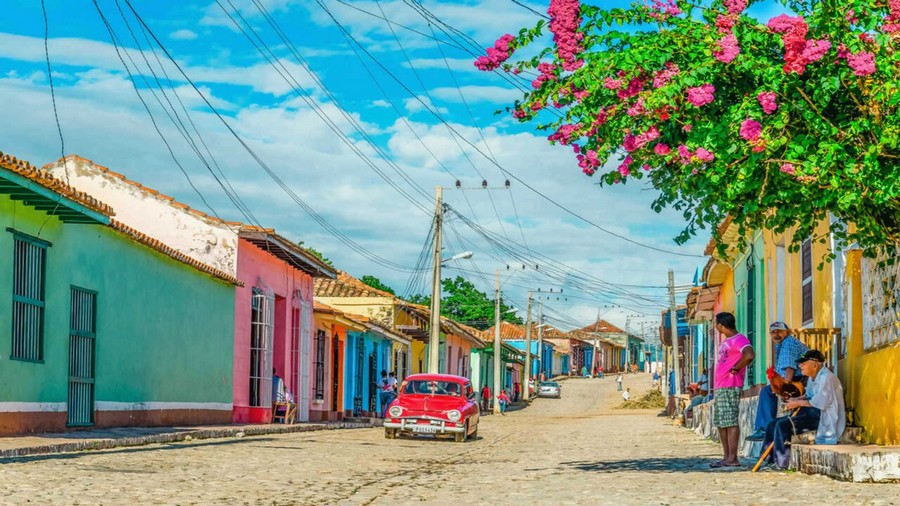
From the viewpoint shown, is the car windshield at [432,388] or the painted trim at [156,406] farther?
the car windshield at [432,388]

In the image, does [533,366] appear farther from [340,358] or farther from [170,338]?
[170,338]

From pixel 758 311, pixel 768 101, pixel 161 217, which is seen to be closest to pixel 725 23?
pixel 768 101

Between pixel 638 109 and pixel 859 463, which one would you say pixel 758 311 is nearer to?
pixel 859 463

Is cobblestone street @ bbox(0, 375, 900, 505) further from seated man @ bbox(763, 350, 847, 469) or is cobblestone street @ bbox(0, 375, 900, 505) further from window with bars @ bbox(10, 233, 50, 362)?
window with bars @ bbox(10, 233, 50, 362)

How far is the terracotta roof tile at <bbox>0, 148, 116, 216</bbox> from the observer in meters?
13.2

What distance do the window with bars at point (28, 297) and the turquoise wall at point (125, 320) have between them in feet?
0.43

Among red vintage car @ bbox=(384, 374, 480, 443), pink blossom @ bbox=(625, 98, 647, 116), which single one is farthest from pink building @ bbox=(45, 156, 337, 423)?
pink blossom @ bbox=(625, 98, 647, 116)

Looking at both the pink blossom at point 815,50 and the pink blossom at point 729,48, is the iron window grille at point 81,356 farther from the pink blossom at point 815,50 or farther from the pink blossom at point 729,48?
the pink blossom at point 815,50

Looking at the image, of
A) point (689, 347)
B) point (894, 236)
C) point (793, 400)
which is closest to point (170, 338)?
point (793, 400)

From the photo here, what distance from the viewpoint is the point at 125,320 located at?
18859 mm

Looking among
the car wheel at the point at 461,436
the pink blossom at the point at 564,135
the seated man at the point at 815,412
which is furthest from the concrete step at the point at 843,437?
the car wheel at the point at 461,436

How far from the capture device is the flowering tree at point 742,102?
763 centimetres

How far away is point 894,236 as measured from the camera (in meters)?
8.75

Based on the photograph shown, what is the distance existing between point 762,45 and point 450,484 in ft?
13.8
